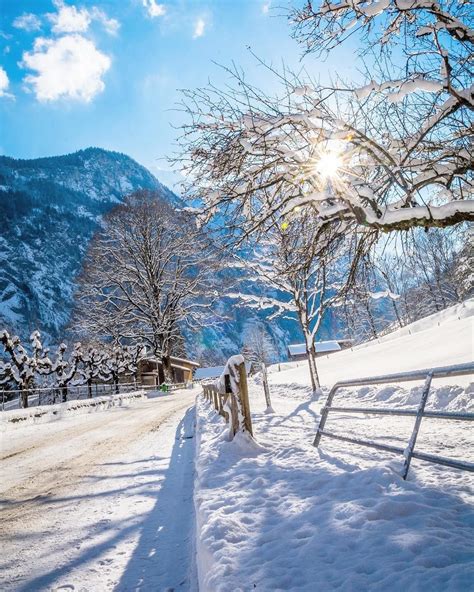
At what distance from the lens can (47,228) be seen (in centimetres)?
11231

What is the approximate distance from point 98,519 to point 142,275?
23848 millimetres

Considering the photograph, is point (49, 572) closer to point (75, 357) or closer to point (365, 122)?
point (365, 122)

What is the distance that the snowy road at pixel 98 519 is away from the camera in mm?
2584

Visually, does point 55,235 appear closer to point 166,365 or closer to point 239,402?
point 166,365

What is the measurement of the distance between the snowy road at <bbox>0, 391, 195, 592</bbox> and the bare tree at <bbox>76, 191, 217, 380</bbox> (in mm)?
18471

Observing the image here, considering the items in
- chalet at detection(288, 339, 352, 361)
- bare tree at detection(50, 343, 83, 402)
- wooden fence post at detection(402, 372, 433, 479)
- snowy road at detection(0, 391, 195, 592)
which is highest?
bare tree at detection(50, 343, 83, 402)

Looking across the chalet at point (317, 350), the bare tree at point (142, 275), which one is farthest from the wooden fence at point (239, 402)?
the chalet at point (317, 350)

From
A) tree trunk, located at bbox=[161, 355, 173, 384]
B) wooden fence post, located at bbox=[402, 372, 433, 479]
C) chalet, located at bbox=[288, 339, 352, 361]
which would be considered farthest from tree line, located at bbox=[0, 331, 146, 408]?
chalet, located at bbox=[288, 339, 352, 361]

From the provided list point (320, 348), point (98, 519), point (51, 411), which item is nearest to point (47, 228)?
point (320, 348)

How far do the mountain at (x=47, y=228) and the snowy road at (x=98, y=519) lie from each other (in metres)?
Result: 57.3

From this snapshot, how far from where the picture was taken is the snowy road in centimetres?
258

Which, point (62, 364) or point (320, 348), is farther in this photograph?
point (320, 348)

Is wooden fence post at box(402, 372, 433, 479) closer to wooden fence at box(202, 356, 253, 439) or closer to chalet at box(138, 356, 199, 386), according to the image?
wooden fence at box(202, 356, 253, 439)

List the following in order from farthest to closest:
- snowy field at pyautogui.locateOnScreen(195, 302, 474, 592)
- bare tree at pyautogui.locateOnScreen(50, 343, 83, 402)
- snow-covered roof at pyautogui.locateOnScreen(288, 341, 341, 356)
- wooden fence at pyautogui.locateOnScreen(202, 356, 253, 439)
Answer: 1. snow-covered roof at pyautogui.locateOnScreen(288, 341, 341, 356)
2. bare tree at pyautogui.locateOnScreen(50, 343, 83, 402)
3. wooden fence at pyautogui.locateOnScreen(202, 356, 253, 439)
4. snowy field at pyautogui.locateOnScreen(195, 302, 474, 592)
